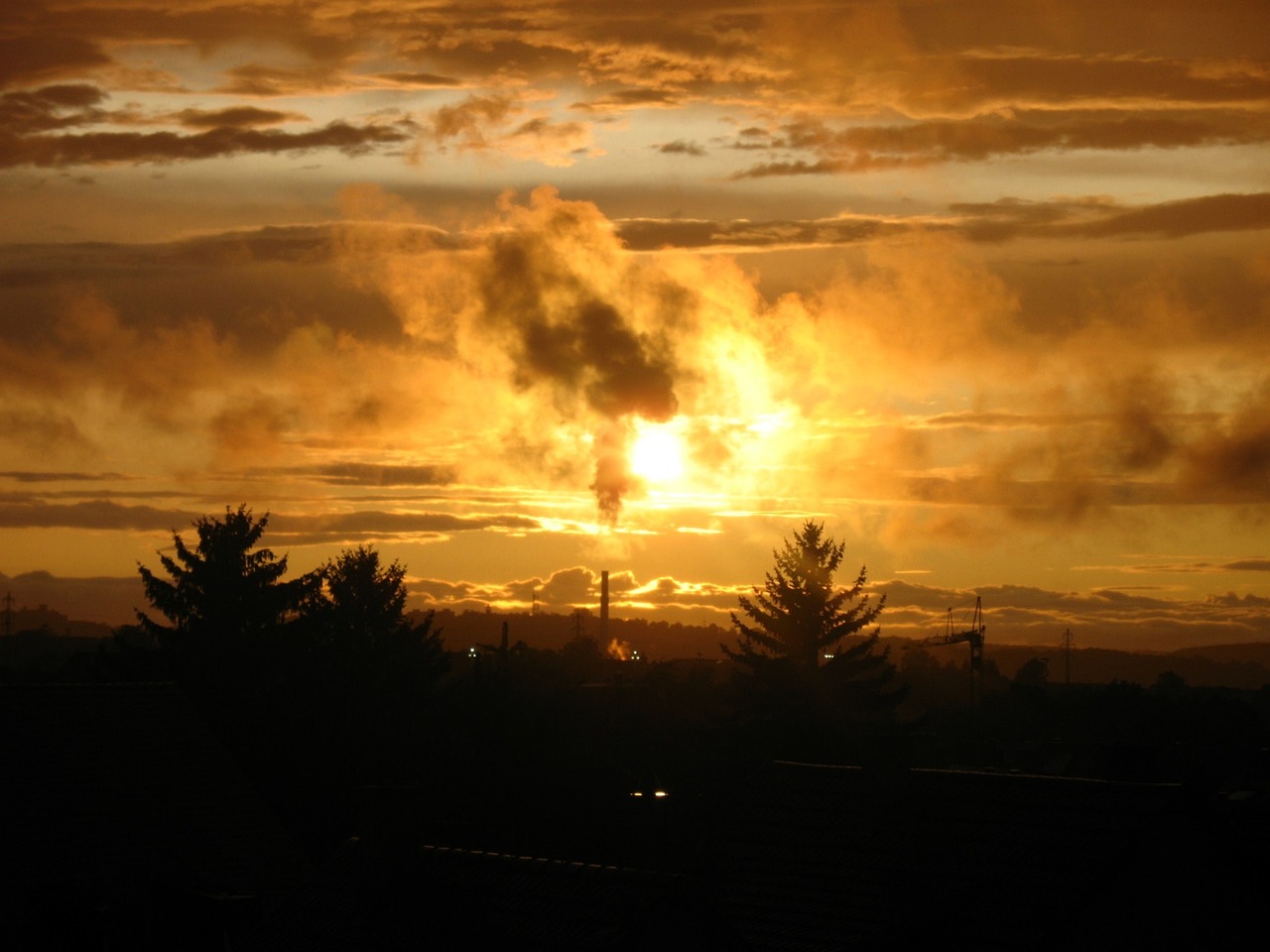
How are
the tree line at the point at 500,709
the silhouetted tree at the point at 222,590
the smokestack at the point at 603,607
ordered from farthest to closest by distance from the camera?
1. the smokestack at the point at 603,607
2. the silhouetted tree at the point at 222,590
3. the tree line at the point at 500,709

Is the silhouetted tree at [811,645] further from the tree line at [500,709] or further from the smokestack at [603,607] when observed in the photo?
the smokestack at [603,607]

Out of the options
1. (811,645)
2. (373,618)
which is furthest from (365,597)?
(811,645)

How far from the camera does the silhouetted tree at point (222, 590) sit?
69.4 m

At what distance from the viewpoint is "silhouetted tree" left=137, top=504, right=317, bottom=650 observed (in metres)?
69.4

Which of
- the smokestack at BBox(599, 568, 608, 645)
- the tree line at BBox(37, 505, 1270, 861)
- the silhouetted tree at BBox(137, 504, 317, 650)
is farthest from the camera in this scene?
the smokestack at BBox(599, 568, 608, 645)

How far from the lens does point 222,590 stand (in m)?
69.9

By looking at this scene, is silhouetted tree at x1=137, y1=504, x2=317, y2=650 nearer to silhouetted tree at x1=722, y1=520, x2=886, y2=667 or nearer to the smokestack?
silhouetted tree at x1=722, y1=520, x2=886, y2=667

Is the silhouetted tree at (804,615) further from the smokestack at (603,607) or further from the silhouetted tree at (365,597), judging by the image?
the smokestack at (603,607)

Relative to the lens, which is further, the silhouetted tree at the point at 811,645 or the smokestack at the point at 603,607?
the smokestack at the point at 603,607

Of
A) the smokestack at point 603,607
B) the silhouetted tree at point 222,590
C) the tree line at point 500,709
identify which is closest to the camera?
the tree line at point 500,709

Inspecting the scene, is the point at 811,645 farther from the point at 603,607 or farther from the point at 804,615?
the point at 603,607

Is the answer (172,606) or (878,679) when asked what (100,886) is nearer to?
(172,606)

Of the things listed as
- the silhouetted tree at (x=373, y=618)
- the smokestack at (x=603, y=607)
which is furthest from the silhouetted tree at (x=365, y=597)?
the smokestack at (x=603, y=607)

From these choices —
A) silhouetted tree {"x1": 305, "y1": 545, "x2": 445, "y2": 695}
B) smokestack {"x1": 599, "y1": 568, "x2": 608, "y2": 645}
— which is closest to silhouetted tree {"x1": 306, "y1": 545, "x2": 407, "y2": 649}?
silhouetted tree {"x1": 305, "y1": 545, "x2": 445, "y2": 695}
